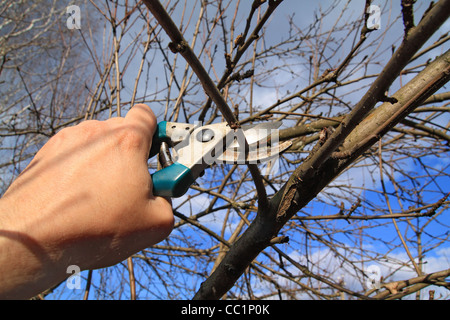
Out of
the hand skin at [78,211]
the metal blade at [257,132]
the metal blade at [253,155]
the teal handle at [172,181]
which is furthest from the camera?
the metal blade at [257,132]

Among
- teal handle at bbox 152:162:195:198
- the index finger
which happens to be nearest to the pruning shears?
teal handle at bbox 152:162:195:198

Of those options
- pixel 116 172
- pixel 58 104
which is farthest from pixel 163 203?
pixel 58 104

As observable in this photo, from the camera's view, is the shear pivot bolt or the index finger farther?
the shear pivot bolt

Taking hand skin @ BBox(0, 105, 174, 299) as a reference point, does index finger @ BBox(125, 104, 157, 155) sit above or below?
above

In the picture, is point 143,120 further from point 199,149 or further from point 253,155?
point 253,155

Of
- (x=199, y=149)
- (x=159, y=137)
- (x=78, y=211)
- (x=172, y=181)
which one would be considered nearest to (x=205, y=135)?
(x=199, y=149)

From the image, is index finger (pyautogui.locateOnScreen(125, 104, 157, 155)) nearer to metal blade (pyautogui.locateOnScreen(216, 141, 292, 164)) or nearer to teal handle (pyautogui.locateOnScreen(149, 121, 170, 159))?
teal handle (pyautogui.locateOnScreen(149, 121, 170, 159))

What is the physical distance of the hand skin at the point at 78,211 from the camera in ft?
Result: 3.04

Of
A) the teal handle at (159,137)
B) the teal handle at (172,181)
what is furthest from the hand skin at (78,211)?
the teal handle at (159,137)

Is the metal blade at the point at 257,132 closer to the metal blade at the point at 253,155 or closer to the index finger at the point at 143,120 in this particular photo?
the metal blade at the point at 253,155

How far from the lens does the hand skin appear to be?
0.93m

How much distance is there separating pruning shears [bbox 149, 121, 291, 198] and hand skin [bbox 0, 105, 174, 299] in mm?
95

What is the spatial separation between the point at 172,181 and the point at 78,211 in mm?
356
